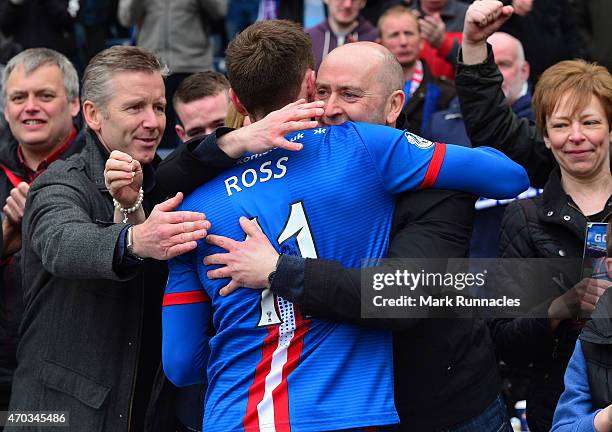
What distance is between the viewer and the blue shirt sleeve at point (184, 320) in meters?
3.03

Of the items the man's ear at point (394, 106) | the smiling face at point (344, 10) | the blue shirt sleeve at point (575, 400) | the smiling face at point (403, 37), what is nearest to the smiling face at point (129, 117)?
the man's ear at point (394, 106)

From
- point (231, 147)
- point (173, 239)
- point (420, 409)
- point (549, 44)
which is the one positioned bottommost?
point (420, 409)

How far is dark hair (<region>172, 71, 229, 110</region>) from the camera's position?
15.9ft

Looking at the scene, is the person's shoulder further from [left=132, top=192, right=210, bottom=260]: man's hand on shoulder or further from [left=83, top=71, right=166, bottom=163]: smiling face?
[left=132, top=192, right=210, bottom=260]: man's hand on shoulder

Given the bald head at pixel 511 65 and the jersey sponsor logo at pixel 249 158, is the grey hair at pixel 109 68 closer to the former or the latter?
the jersey sponsor logo at pixel 249 158

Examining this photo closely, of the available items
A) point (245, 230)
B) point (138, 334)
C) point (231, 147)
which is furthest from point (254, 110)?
point (138, 334)

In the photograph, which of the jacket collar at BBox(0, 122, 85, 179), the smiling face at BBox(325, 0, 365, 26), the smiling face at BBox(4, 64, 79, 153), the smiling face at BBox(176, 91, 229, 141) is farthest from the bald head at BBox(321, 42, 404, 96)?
the smiling face at BBox(325, 0, 365, 26)

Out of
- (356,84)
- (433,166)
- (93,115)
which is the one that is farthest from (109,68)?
(433,166)

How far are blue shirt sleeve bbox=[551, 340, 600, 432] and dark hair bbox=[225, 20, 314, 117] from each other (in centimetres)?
128

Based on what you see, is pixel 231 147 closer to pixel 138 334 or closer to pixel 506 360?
pixel 138 334

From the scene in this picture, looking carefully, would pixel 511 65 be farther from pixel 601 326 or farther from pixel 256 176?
pixel 256 176

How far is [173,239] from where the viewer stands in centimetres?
289

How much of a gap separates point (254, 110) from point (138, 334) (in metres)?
1.00

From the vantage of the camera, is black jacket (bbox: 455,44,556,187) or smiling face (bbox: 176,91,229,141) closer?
black jacket (bbox: 455,44,556,187)
